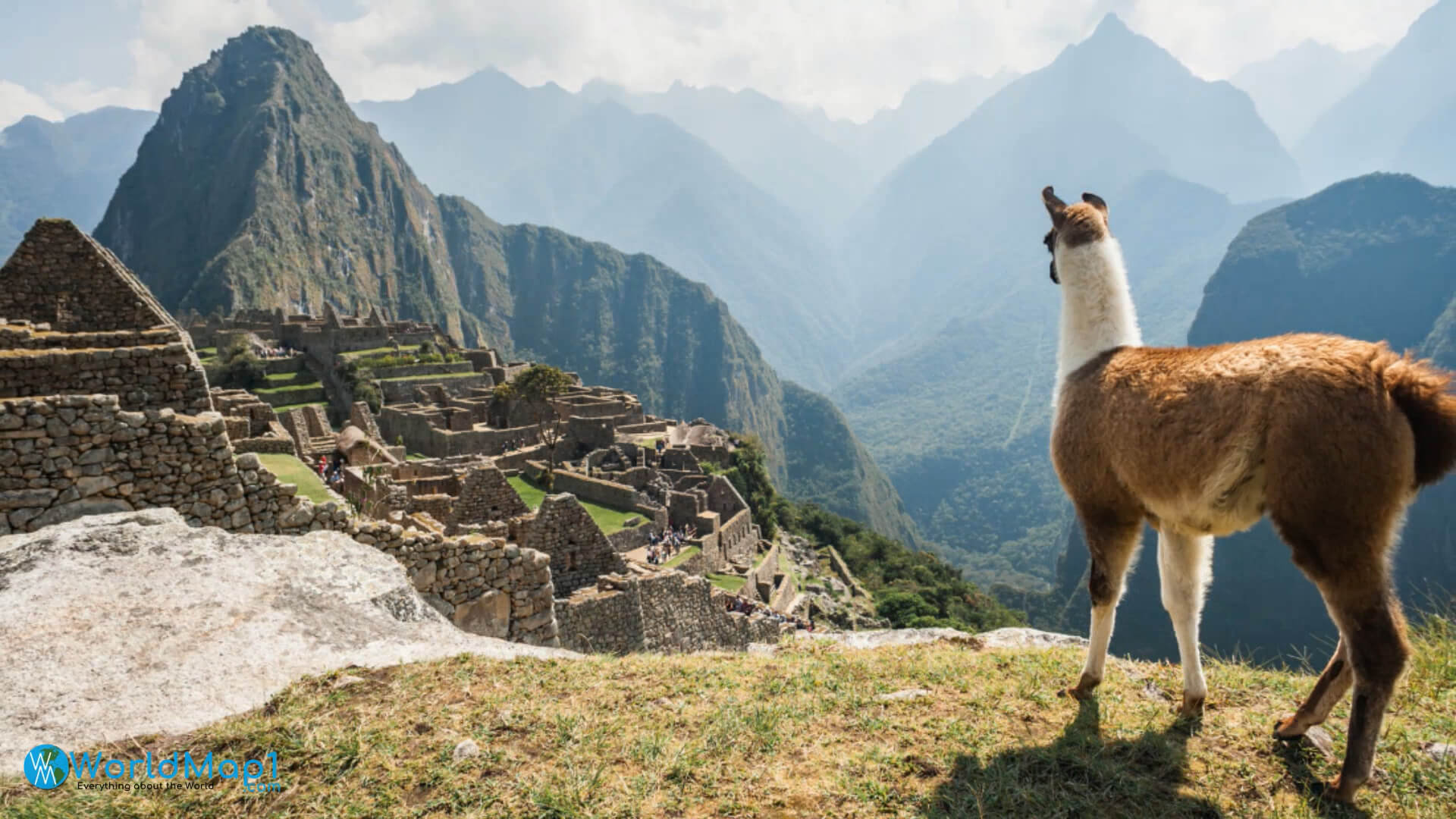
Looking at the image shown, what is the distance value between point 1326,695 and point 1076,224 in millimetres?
2925

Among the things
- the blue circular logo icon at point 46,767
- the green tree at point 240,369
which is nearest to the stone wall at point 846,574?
the blue circular logo icon at point 46,767

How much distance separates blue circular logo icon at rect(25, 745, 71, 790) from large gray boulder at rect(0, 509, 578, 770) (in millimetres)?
74

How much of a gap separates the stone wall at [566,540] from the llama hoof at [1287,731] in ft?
31.7

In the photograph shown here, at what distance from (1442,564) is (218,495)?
389 feet

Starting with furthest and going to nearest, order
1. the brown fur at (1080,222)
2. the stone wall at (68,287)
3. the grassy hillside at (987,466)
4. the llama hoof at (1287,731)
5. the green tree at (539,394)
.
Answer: the grassy hillside at (987,466) < the green tree at (539,394) < the stone wall at (68,287) < the brown fur at (1080,222) < the llama hoof at (1287,731)

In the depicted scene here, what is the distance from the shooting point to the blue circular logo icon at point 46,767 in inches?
127

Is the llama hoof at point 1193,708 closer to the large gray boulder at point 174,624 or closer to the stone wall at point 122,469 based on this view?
the large gray boulder at point 174,624

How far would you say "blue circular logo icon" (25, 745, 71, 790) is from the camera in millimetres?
3236

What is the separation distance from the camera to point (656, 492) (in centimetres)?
3253

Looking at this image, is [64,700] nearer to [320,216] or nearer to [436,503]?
[436,503]

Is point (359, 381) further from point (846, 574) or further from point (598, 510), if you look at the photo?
point (846, 574)

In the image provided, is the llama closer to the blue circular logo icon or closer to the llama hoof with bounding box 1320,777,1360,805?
the llama hoof with bounding box 1320,777,1360,805

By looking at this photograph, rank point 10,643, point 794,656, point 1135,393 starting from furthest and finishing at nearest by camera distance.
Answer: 1. point 794,656
2. point 10,643
3. point 1135,393

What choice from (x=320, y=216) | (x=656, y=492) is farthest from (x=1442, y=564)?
(x=320, y=216)
